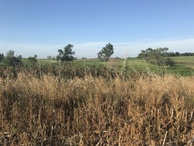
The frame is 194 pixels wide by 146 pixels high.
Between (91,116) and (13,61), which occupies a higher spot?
(13,61)

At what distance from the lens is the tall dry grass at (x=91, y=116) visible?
3.26 metres

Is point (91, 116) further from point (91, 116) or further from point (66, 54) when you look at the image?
point (66, 54)

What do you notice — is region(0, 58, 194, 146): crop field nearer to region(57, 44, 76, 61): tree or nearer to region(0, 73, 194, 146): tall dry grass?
region(0, 73, 194, 146): tall dry grass

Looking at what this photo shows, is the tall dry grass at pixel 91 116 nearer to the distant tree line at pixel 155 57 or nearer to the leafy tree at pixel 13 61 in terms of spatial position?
the distant tree line at pixel 155 57

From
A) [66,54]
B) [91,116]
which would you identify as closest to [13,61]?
[91,116]

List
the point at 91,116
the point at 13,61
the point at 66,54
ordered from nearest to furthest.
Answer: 1. the point at 91,116
2. the point at 13,61
3. the point at 66,54

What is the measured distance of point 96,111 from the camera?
3.84 metres

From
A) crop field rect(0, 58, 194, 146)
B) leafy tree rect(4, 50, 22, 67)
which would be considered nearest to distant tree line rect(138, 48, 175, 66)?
crop field rect(0, 58, 194, 146)

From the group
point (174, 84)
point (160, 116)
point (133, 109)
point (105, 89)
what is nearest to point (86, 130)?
point (133, 109)

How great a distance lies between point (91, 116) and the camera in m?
3.80

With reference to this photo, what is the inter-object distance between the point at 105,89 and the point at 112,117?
1321mm

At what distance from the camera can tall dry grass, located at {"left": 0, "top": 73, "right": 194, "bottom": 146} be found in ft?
10.7

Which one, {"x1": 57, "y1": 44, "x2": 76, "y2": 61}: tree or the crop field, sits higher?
{"x1": 57, "y1": 44, "x2": 76, "y2": 61}: tree

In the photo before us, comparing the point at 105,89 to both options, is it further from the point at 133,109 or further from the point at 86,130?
the point at 86,130
